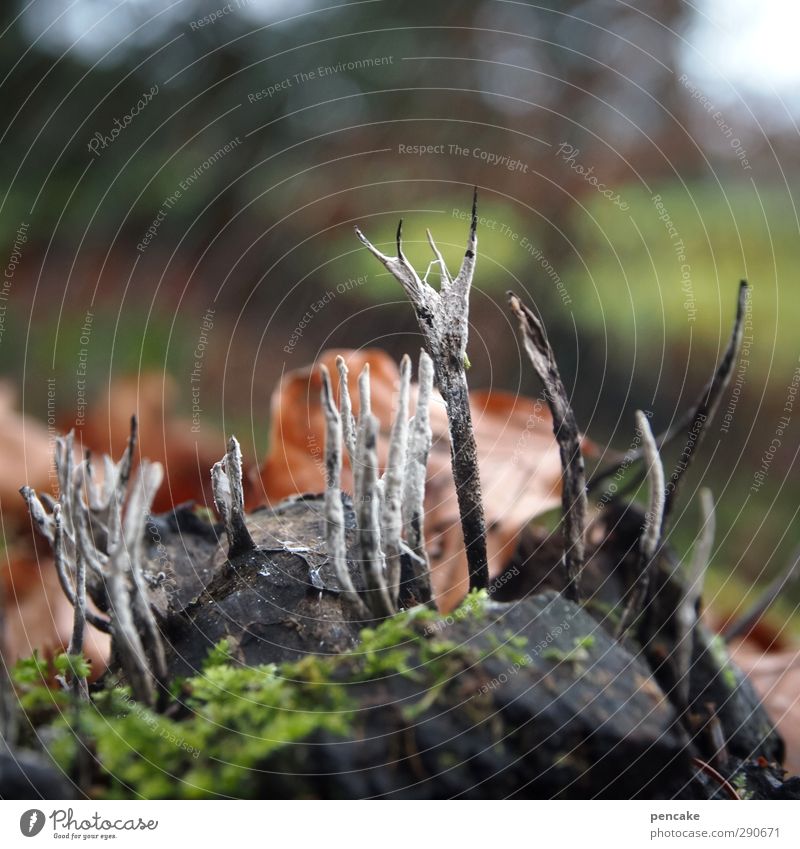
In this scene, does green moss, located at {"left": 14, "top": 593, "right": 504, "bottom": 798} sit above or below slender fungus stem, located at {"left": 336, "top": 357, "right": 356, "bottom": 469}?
below

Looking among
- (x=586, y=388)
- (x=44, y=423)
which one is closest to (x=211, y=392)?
(x=44, y=423)

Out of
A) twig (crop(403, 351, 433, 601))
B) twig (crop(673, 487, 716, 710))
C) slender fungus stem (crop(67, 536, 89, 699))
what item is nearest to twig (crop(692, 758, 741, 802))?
twig (crop(673, 487, 716, 710))

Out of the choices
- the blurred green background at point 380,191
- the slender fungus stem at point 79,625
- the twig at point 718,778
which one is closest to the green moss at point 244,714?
the slender fungus stem at point 79,625

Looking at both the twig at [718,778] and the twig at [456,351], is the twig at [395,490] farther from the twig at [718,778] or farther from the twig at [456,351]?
the twig at [718,778]

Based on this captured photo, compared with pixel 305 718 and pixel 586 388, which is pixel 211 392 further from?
pixel 305 718

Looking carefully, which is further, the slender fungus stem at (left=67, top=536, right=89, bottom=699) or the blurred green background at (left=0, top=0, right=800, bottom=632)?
the blurred green background at (left=0, top=0, right=800, bottom=632)

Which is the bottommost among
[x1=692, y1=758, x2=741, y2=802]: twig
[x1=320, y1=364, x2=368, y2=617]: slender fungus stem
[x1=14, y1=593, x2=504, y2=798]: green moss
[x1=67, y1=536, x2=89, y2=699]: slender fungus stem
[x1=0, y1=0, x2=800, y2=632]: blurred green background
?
[x1=692, y1=758, x2=741, y2=802]: twig

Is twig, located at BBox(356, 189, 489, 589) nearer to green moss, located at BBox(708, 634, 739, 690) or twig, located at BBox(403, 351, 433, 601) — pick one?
twig, located at BBox(403, 351, 433, 601)

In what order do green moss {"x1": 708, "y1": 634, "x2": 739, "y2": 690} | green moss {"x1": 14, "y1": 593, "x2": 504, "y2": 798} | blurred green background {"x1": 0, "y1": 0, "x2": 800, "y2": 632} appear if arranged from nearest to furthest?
green moss {"x1": 14, "y1": 593, "x2": 504, "y2": 798}, green moss {"x1": 708, "y1": 634, "x2": 739, "y2": 690}, blurred green background {"x1": 0, "y1": 0, "x2": 800, "y2": 632}
